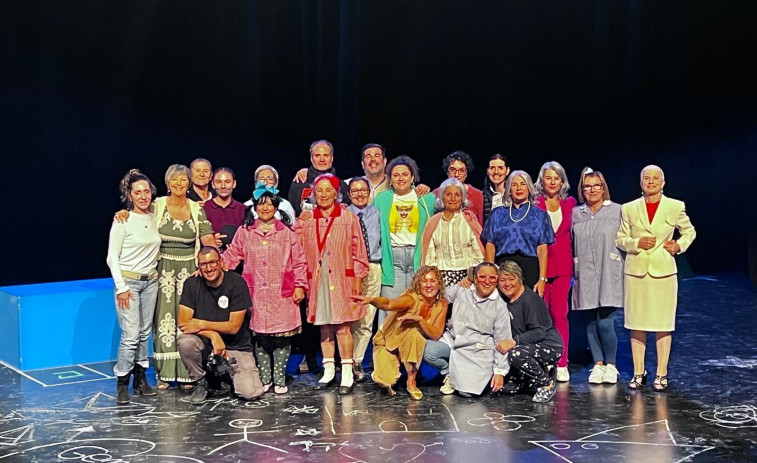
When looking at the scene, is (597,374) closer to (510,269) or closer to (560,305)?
(560,305)

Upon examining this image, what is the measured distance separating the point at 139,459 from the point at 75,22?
466cm

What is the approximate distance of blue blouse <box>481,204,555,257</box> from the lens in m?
5.89

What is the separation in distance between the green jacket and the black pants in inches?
35.1

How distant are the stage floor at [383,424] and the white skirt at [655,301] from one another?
41 cm

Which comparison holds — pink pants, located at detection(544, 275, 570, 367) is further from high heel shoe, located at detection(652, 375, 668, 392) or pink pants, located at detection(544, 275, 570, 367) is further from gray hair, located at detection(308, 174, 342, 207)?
gray hair, located at detection(308, 174, 342, 207)

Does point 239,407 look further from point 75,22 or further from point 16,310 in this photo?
point 75,22

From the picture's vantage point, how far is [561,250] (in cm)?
606

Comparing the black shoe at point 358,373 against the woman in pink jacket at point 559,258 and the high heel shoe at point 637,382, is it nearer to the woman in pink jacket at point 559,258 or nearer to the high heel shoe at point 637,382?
the woman in pink jacket at point 559,258

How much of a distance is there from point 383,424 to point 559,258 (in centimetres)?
168

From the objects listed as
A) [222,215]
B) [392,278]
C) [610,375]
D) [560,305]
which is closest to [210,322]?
[222,215]

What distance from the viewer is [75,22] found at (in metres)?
8.04

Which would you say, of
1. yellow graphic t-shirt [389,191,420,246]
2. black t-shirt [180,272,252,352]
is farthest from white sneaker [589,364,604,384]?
black t-shirt [180,272,252,352]

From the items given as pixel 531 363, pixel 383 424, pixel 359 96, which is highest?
pixel 359 96

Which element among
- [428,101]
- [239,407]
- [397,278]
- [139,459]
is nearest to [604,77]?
[428,101]
